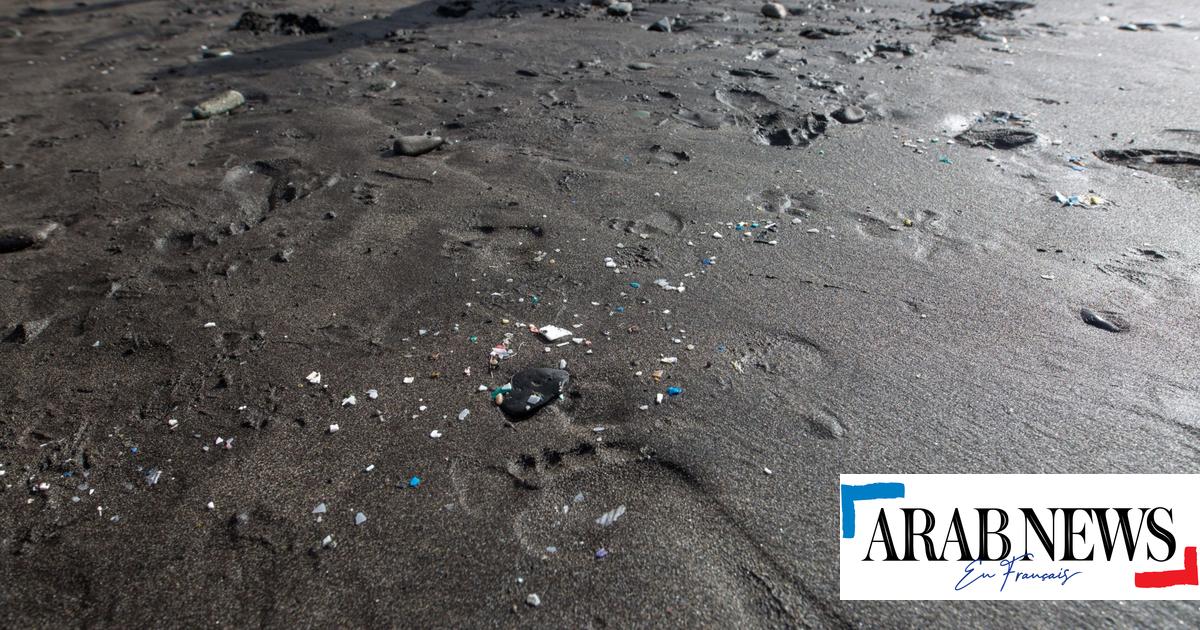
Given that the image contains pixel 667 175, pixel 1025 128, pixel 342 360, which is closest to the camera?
pixel 342 360

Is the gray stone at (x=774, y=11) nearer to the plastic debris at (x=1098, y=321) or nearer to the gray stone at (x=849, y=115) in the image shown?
the gray stone at (x=849, y=115)

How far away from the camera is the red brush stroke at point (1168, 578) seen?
→ 1587 millimetres

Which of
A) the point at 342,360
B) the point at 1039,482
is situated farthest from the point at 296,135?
the point at 1039,482

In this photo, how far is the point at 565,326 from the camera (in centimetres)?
245

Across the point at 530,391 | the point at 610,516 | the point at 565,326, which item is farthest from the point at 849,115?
the point at 610,516

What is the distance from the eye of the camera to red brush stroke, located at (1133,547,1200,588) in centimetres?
159

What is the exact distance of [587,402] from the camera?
83.1 inches

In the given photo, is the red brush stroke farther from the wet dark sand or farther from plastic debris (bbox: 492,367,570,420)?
plastic debris (bbox: 492,367,570,420)

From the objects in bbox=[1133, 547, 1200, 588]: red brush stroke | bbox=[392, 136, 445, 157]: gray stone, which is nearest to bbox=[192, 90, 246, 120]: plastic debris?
bbox=[392, 136, 445, 157]: gray stone

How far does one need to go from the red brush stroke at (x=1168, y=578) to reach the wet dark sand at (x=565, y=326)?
0.06m

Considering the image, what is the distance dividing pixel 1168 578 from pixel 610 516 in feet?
4.08

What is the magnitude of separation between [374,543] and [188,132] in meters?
3.33

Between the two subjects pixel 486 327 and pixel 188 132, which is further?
pixel 188 132

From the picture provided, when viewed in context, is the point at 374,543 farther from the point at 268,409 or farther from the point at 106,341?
the point at 106,341
